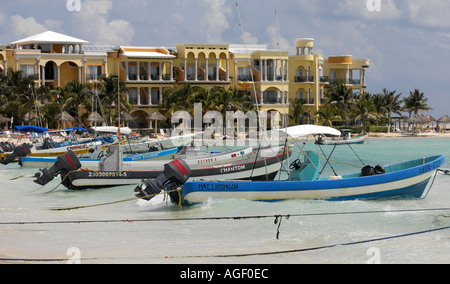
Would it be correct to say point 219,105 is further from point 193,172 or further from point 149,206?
point 149,206

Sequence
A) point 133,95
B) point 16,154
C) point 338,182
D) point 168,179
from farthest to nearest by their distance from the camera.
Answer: point 133,95
point 16,154
point 338,182
point 168,179

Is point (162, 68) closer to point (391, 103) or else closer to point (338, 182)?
point (391, 103)

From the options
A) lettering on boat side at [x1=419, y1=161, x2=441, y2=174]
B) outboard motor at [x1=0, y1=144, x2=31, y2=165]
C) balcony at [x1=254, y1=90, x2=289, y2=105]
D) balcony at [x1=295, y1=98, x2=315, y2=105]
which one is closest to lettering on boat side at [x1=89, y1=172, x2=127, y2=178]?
lettering on boat side at [x1=419, y1=161, x2=441, y2=174]

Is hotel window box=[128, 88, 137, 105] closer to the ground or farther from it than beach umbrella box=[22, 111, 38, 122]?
farther from it

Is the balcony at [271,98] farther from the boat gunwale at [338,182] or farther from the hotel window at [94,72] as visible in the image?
the boat gunwale at [338,182]

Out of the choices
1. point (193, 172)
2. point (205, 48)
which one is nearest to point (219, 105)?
point (205, 48)

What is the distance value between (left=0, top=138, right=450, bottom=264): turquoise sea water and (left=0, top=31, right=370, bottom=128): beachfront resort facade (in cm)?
4493

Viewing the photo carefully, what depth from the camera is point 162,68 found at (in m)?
70.5

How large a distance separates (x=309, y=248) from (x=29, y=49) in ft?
186

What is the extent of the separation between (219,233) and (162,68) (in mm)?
55378

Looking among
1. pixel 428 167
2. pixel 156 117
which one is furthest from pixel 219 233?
pixel 156 117

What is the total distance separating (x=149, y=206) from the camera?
21047 mm

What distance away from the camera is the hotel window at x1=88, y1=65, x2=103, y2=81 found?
67.6 meters

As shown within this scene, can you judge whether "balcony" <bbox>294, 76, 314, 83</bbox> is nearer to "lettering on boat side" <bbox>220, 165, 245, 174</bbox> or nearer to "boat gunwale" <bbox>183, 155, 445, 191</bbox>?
"lettering on boat side" <bbox>220, 165, 245, 174</bbox>
